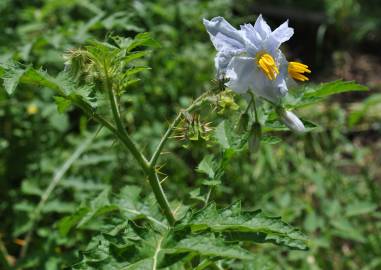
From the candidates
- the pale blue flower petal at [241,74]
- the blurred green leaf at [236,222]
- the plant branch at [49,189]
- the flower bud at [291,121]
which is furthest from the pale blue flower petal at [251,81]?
the plant branch at [49,189]

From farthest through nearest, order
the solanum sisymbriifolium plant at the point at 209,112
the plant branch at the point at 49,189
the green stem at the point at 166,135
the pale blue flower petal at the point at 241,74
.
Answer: the plant branch at the point at 49,189 < the green stem at the point at 166,135 < the pale blue flower petal at the point at 241,74 < the solanum sisymbriifolium plant at the point at 209,112

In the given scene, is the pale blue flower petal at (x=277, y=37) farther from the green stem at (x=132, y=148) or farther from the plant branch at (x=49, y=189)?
the plant branch at (x=49, y=189)

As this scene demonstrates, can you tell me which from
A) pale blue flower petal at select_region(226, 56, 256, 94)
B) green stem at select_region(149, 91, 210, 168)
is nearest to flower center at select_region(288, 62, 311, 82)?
pale blue flower petal at select_region(226, 56, 256, 94)

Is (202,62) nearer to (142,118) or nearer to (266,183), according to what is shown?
(142,118)

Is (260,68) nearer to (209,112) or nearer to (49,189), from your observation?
(209,112)

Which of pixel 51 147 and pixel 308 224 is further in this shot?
pixel 51 147

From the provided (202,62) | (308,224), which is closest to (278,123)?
(308,224)

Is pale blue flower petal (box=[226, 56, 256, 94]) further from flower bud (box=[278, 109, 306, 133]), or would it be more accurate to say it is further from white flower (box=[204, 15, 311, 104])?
flower bud (box=[278, 109, 306, 133])
